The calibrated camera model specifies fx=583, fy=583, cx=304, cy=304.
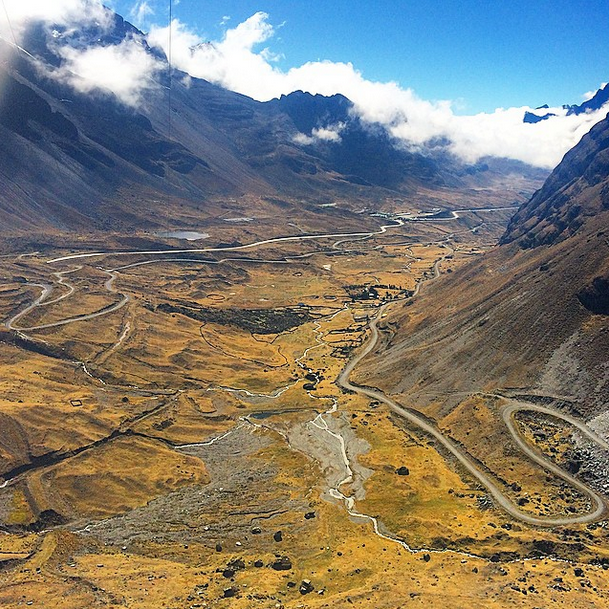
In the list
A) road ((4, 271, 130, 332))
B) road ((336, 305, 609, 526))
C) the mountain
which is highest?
the mountain

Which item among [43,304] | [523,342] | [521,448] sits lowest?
[43,304]

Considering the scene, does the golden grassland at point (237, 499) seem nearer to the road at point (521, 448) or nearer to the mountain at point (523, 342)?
the road at point (521, 448)

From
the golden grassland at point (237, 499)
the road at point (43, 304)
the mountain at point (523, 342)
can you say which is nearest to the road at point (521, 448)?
the golden grassland at point (237, 499)

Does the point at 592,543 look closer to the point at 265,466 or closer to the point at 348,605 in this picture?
the point at 348,605

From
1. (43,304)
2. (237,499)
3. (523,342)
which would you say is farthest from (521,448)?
(43,304)

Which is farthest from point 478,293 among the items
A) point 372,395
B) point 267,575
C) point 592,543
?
point 267,575

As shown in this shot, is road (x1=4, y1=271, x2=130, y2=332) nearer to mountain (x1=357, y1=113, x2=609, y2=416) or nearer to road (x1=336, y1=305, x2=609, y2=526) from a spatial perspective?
road (x1=336, y1=305, x2=609, y2=526)

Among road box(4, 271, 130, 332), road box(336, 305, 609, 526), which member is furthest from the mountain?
road box(4, 271, 130, 332)

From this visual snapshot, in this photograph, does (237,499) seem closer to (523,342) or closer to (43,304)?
(523,342)
